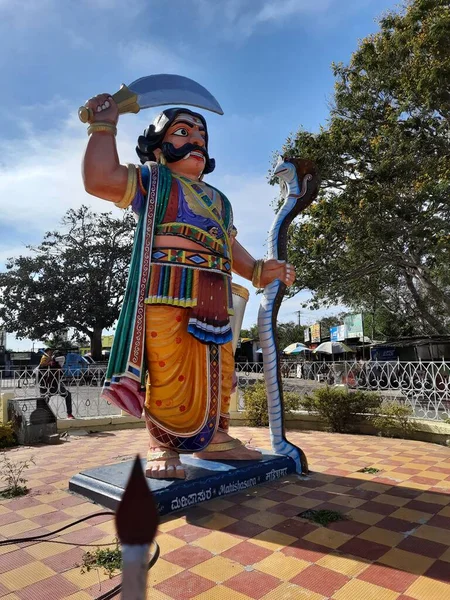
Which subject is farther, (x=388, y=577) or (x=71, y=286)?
(x=71, y=286)

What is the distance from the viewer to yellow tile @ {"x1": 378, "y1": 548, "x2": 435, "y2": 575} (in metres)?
2.27

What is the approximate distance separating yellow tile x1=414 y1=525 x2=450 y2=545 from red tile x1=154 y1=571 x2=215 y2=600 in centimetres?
131

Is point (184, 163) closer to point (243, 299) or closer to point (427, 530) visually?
point (243, 299)

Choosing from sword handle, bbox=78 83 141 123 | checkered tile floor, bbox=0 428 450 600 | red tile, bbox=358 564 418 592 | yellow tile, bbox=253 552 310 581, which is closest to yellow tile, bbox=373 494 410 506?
Result: checkered tile floor, bbox=0 428 450 600

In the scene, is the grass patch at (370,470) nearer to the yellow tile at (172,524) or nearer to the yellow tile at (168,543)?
the yellow tile at (172,524)

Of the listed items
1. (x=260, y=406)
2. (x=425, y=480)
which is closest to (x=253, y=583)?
(x=425, y=480)

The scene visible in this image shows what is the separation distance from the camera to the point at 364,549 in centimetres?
250

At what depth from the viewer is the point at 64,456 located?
4926 mm

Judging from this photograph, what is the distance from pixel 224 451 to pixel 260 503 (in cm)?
63

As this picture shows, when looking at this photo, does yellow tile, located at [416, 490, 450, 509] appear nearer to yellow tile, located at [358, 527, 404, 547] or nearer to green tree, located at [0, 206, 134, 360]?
yellow tile, located at [358, 527, 404, 547]

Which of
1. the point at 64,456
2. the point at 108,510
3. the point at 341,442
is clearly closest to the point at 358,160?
the point at 341,442

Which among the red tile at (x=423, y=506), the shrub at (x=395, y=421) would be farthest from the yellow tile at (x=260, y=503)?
the shrub at (x=395, y=421)

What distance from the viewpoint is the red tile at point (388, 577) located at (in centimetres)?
212

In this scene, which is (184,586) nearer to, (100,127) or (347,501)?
(347,501)
